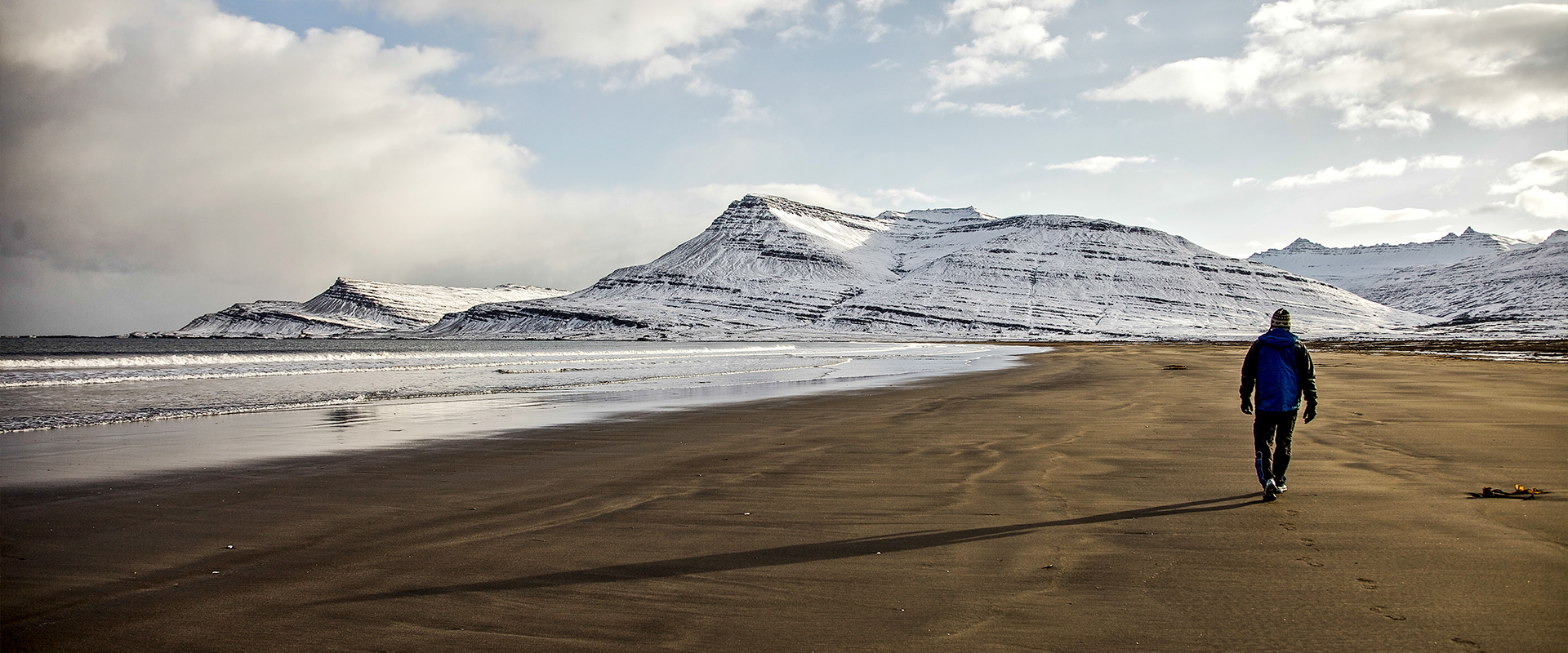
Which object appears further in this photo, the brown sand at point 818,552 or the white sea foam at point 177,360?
the white sea foam at point 177,360

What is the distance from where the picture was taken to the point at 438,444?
12609mm

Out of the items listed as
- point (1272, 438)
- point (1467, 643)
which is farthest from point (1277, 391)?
point (1467, 643)

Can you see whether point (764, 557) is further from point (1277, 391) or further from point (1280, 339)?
point (1280, 339)

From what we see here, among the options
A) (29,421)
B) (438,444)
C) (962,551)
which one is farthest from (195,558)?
(29,421)

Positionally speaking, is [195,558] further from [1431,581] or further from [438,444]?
[1431,581]

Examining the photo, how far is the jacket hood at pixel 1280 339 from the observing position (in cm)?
831

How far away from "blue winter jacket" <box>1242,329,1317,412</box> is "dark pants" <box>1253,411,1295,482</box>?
0.28 ft

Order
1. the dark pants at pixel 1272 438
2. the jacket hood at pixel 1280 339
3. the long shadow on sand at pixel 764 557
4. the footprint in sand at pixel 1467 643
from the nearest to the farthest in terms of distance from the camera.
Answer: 1. the footprint in sand at pixel 1467 643
2. the long shadow on sand at pixel 764 557
3. the dark pants at pixel 1272 438
4. the jacket hood at pixel 1280 339

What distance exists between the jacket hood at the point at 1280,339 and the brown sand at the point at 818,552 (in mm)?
1487

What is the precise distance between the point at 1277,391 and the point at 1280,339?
61 centimetres

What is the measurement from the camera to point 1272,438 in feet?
27.3

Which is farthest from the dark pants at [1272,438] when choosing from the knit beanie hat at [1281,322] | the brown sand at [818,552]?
the knit beanie hat at [1281,322]

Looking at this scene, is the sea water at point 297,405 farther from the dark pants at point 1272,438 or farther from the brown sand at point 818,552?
the dark pants at point 1272,438

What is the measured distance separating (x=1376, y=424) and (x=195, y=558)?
16241 millimetres
